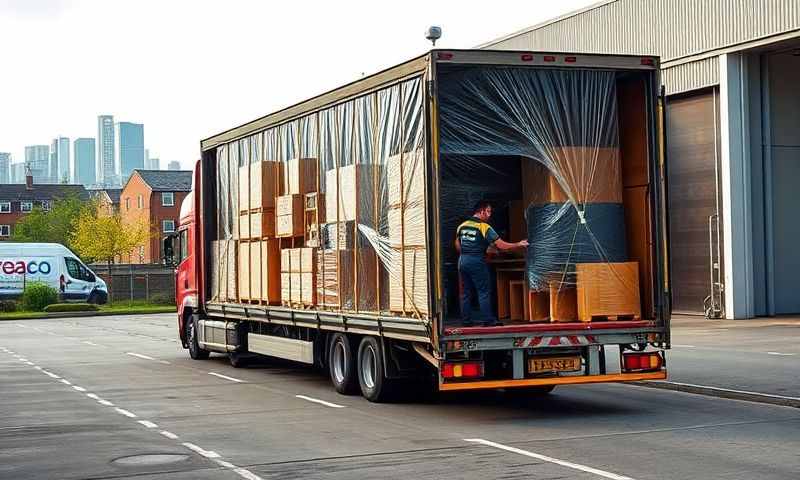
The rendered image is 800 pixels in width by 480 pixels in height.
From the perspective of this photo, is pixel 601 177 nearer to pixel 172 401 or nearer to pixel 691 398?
pixel 691 398

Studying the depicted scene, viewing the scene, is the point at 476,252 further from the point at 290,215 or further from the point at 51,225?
the point at 51,225

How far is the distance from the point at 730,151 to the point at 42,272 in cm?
3873

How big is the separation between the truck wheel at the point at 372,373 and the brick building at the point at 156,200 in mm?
91518

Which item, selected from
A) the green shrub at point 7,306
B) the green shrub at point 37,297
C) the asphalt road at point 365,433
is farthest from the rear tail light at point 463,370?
the green shrub at point 7,306

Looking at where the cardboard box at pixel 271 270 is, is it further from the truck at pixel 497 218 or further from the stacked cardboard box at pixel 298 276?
the truck at pixel 497 218

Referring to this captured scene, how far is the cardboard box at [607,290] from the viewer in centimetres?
1369

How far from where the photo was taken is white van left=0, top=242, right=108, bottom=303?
60.9 m

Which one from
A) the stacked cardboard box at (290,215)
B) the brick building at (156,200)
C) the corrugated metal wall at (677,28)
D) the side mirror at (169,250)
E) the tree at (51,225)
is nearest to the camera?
the stacked cardboard box at (290,215)

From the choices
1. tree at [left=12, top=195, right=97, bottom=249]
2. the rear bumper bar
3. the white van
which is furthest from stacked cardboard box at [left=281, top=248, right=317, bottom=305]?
tree at [left=12, top=195, right=97, bottom=249]

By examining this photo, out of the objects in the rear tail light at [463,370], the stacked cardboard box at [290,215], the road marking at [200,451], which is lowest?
the road marking at [200,451]

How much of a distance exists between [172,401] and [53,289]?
4436 centimetres

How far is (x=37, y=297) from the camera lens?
2254 inches

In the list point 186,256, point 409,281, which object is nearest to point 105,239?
point 186,256

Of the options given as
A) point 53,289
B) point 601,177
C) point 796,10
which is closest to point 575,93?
point 601,177
